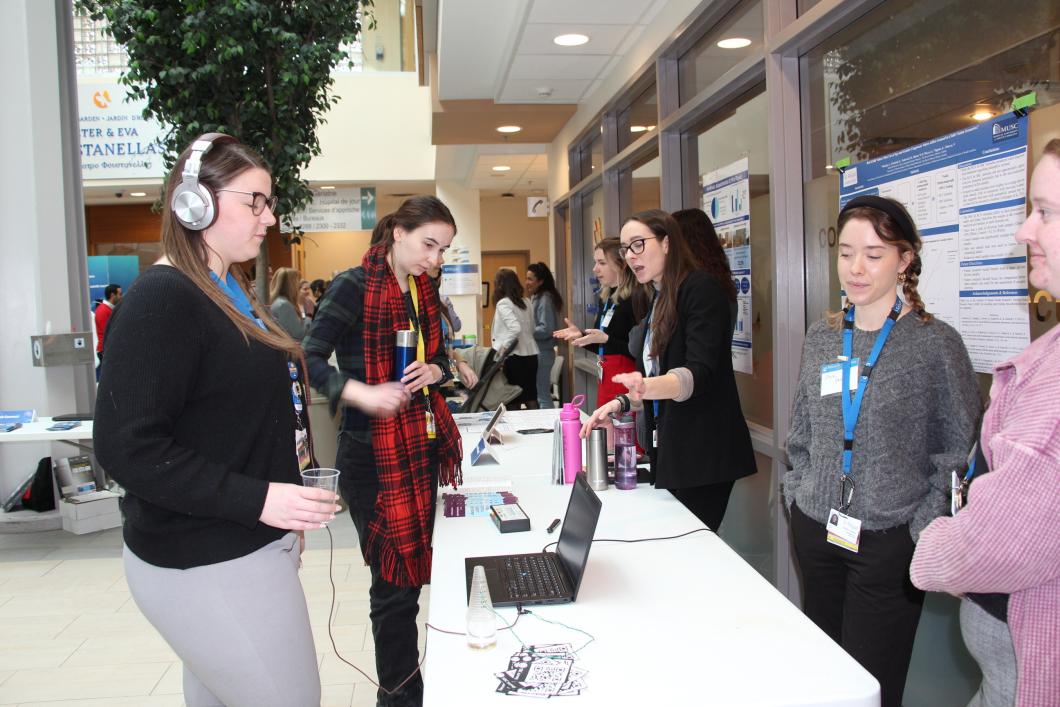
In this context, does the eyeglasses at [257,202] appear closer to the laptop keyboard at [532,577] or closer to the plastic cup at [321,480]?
the plastic cup at [321,480]

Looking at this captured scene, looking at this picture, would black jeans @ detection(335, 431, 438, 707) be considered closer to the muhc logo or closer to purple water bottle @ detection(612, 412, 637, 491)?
purple water bottle @ detection(612, 412, 637, 491)

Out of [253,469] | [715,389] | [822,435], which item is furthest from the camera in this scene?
[715,389]

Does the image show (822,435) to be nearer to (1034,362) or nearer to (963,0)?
(1034,362)

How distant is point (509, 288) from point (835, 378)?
18.7ft

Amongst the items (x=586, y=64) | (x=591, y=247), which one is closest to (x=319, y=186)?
(x=591, y=247)

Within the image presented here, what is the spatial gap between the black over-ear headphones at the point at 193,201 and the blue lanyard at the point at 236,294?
97 mm

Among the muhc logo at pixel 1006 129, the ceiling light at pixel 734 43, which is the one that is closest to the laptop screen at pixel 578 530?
the muhc logo at pixel 1006 129

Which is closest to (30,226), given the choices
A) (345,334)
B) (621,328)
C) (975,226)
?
(621,328)

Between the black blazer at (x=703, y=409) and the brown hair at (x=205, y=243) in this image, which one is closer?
the brown hair at (x=205, y=243)

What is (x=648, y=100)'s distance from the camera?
4.87 metres

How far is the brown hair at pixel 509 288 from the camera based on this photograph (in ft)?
24.0

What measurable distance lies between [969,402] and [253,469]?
150 centimetres

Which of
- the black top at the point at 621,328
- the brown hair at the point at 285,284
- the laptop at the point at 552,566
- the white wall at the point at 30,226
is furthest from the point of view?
the brown hair at the point at 285,284

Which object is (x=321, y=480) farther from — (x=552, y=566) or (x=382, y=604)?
(x=382, y=604)
